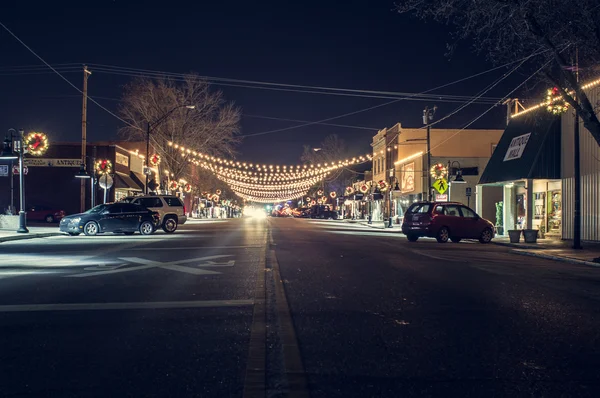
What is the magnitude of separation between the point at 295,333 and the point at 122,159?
52813mm

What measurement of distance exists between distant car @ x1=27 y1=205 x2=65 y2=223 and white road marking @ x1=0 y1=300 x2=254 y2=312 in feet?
140

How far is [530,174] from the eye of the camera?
2964 centimetres

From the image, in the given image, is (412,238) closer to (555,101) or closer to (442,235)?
(442,235)

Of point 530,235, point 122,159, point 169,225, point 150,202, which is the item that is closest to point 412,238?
point 530,235

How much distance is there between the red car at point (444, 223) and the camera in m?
26.8

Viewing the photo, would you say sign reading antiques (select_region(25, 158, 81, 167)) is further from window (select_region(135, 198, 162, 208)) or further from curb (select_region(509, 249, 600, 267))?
curb (select_region(509, 249, 600, 267))

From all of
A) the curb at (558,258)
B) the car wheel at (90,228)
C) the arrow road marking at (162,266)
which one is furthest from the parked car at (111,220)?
the curb at (558,258)

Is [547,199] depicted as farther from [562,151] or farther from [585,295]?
[585,295]

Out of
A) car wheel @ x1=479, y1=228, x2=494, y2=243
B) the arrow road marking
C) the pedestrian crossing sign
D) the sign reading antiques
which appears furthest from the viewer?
the sign reading antiques

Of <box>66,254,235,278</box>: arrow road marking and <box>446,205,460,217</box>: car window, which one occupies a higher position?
<box>446,205,460,217</box>: car window

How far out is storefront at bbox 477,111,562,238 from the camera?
97.6ft

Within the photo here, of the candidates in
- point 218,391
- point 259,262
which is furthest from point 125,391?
point 259,262

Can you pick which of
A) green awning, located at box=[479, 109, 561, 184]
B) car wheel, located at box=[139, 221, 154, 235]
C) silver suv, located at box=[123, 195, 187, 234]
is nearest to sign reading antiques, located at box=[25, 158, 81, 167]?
silver suv, located at box=[123, 195, 187, 234]

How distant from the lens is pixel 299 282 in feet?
37.4
